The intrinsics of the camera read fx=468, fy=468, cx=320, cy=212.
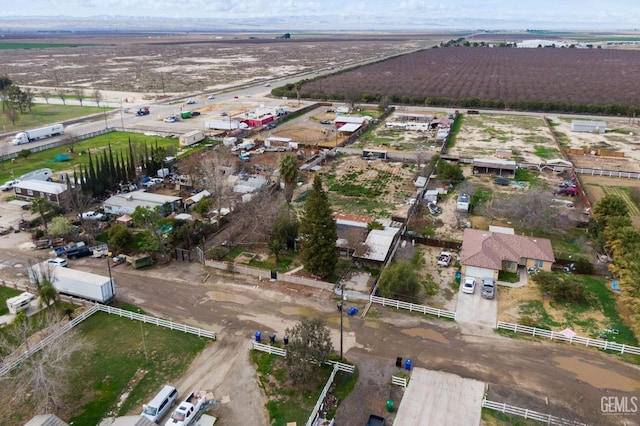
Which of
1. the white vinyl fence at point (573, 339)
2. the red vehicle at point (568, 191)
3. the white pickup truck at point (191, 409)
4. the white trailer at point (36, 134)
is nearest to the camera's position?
the white pickup truck at point (191, 409)

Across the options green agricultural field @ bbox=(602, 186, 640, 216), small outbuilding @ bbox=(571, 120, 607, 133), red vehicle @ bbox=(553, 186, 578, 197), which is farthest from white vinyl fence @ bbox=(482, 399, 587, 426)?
small outbuilding @ bbox=(571, 120, 607, 133)

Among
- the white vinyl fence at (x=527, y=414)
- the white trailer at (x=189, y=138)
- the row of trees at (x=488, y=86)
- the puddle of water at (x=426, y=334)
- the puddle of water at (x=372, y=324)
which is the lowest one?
the white vinyl fence at (x=527, y=414)

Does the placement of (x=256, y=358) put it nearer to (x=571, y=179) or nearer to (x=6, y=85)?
(x=571, y=179)

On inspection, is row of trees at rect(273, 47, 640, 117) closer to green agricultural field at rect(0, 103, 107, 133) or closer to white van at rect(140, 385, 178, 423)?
green agricultural field at rect(0, 103, 107, 133)

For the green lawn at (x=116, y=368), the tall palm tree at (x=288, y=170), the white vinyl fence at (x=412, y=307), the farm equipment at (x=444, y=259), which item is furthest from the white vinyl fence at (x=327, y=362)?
the tall palm tree at (x=288, y=170)

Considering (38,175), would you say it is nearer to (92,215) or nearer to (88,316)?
(92,215)

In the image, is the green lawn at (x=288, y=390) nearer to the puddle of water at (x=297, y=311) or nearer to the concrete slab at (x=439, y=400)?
the concrete slab at (x=439, y=400)

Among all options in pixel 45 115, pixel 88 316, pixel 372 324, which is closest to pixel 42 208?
pixel 88 316
